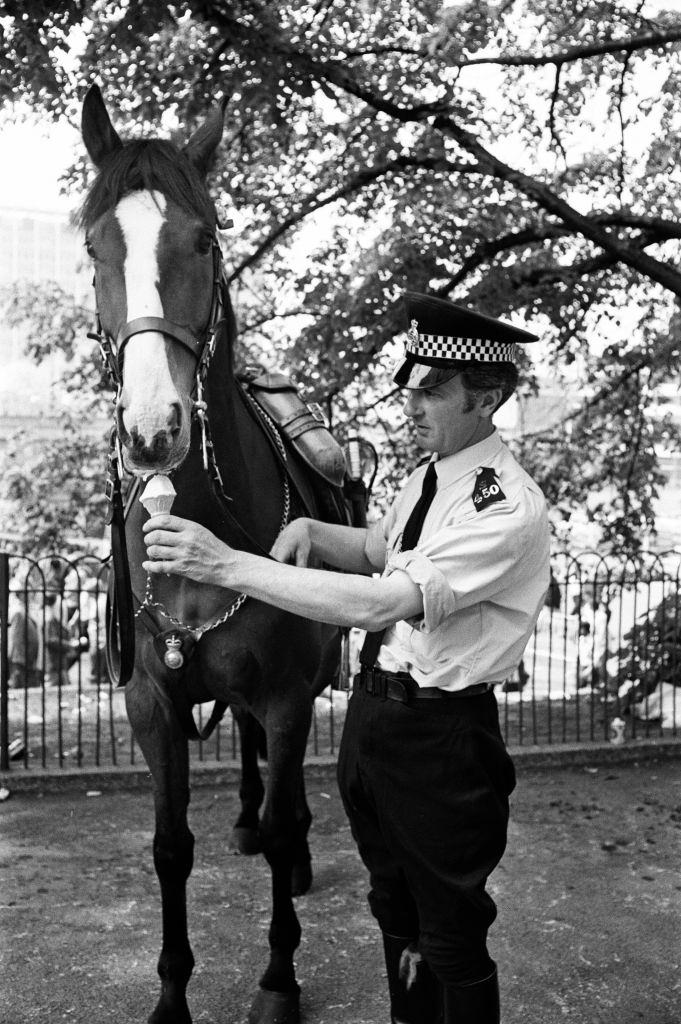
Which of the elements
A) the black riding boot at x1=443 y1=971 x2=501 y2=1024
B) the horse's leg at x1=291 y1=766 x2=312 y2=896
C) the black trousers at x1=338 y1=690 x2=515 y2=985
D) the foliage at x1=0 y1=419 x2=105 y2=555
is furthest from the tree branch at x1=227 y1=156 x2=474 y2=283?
the black riding boot at x1=443 y1=971 x2=501 y2=1024

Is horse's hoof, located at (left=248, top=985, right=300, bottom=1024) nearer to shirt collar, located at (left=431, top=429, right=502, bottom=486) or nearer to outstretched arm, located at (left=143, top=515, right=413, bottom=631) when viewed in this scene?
outstretched arm, located at (left=143, top=515, right=413, bottom=631)

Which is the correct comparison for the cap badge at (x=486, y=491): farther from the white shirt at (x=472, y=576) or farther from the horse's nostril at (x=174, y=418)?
the horse's nostril at (x=174, y=418)

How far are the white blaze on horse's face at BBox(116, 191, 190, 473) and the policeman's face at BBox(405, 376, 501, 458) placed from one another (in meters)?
0.58

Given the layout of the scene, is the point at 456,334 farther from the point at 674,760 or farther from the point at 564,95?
the point at 564,95

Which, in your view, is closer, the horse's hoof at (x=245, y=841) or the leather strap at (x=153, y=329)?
the leather strap at (x=153, y=329)

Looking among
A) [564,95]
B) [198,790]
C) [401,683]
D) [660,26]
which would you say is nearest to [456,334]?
[401,683]

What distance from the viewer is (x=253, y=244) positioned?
9.45m

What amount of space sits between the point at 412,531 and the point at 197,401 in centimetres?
68

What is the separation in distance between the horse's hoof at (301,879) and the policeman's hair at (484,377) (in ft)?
9.98

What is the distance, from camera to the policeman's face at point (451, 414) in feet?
8.37

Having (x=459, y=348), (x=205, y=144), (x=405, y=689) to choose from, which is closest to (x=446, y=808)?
(x=405, y=689)

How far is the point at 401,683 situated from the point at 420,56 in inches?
267

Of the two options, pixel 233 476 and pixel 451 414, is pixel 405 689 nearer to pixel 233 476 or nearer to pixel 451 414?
pixel 451 414

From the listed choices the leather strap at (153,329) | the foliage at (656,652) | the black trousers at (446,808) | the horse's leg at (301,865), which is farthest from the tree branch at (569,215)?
the black trousers at (446,808)
